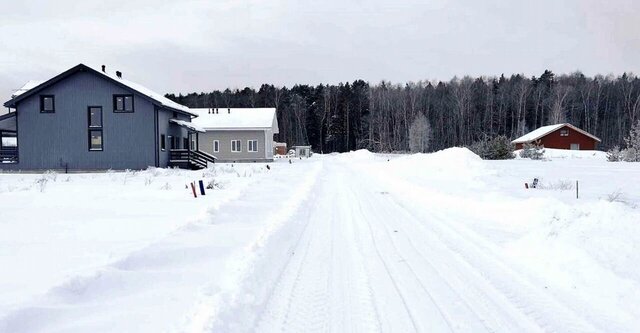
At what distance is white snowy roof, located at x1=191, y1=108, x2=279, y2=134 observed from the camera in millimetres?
47906

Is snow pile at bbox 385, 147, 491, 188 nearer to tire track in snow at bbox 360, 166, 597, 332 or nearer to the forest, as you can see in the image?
tire track in snow at bbox 360, 166, 597, 332

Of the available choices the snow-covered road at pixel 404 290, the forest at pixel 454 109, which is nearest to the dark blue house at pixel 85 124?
the snow-covered road at pixel 404 290

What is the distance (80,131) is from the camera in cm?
2995

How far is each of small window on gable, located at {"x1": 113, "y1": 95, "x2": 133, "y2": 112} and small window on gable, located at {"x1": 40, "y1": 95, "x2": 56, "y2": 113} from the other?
4.16m

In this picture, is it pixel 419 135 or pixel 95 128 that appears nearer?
pixel 95 128

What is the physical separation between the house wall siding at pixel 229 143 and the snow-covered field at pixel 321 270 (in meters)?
37.7

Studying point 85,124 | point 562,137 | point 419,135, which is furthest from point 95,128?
point 562,137

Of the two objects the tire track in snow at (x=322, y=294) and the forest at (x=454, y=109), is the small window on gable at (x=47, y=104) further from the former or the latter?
the forest at (x=454, y=109)

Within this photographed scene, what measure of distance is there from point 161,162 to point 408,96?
64.6 m

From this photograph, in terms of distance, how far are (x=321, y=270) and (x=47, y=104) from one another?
104ft

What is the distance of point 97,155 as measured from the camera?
30234 mm

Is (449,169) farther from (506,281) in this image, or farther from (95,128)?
(95,128)

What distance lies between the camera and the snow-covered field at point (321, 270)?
4.14 meters

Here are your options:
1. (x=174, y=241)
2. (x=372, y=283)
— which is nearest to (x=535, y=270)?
(x=372, y=283)
